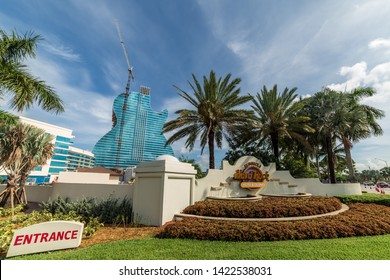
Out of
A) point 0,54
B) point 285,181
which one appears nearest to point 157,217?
point 0,54

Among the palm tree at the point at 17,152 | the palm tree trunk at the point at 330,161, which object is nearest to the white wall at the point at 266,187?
the palm tree trunk at the point at 330,161

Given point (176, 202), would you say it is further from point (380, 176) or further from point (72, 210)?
point (380, 176)

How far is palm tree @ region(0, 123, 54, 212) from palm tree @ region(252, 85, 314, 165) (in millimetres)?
17650

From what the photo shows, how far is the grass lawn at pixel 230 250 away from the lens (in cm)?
521

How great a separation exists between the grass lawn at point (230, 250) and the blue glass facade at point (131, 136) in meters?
95.5

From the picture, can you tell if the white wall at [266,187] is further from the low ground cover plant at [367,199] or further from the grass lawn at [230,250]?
the grass lawn at [230,250]

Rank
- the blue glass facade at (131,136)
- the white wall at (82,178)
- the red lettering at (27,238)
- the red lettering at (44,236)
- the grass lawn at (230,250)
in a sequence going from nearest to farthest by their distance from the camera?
the grass lawn at (230,250) → the red lettering at (27,238) → the red lettering at (44,236) → the white wall at (82,178) → the blue glass facade at (131,136)

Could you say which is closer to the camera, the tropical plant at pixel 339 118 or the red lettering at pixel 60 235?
the red lettering at pixel 60 235

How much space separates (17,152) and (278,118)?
21053mm

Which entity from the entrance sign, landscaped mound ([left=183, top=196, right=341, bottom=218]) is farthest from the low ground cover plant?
landscaped mound ([left=183, top=196, right=341, bottom=218])

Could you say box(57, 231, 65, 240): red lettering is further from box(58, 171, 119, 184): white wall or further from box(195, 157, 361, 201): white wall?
box(58, 171, 119, 184): white wall

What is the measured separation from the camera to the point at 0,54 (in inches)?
312

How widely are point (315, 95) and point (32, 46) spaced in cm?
2464

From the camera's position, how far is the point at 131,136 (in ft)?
344
